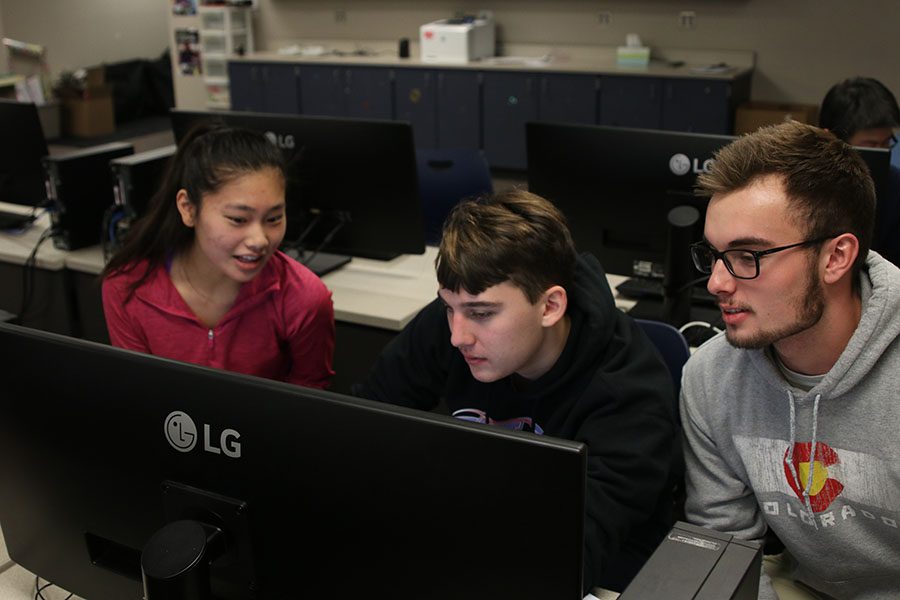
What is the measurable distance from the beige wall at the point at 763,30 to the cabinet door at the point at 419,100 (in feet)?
2.51

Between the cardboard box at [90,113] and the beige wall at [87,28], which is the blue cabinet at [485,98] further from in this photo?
the beige wall at [87,28]

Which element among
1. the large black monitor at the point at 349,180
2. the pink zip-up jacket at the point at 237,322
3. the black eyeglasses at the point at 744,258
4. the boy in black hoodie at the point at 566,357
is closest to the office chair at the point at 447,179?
the large black monitor at the point at 349,180

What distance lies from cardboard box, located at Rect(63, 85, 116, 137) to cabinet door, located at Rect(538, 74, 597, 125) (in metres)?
4.38

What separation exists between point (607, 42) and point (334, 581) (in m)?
6.27

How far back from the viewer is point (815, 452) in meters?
1.33

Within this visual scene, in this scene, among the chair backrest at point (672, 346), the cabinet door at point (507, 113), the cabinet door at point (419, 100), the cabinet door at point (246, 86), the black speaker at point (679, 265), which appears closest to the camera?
the chair backrest at point (672, 346)

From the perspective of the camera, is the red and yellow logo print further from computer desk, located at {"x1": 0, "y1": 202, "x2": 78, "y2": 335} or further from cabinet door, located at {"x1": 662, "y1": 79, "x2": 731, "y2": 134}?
cabinet door, located at {"x1": 662, "y1": 79, "x2": 731, "y2": 134}

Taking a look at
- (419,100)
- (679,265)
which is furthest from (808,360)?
(419,100)

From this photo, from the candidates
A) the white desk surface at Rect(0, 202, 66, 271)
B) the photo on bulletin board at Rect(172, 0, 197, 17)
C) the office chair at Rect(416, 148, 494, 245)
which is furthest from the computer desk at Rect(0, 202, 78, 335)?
the photo on bulletin board at Rect(172, 0, 197, 17)

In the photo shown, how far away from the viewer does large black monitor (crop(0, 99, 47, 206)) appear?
2.86 m

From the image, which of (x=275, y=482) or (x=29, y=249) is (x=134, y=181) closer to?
(x=29, y=249)

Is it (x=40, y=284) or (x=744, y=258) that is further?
(x=40, y=284)

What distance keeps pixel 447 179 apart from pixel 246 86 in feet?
15.2

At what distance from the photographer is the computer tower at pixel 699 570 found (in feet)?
2.90
